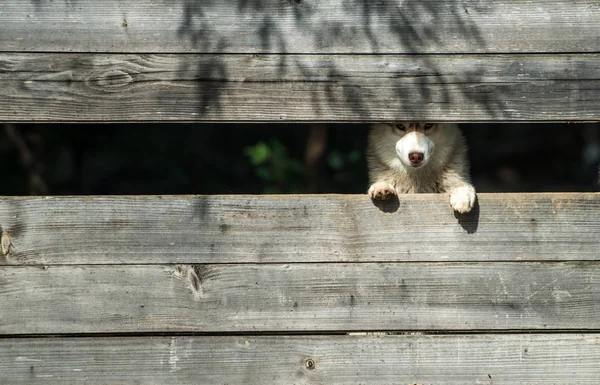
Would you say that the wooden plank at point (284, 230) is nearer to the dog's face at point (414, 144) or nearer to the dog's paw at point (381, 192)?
the dog's paw at point (381, 192)

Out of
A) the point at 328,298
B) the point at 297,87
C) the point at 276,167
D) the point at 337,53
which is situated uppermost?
the point at 276,167

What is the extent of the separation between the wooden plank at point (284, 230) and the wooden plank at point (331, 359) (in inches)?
13.0

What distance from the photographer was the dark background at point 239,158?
5.94m

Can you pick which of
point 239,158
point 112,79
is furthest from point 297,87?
point 239,158

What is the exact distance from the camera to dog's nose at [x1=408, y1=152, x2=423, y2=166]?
12.3 feet

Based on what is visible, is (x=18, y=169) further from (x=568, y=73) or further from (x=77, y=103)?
(x=568, y=73)

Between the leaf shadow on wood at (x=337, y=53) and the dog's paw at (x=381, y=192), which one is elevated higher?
the leaf shadow on wood at (x=337, y=53)

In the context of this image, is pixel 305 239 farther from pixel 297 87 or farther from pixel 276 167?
pixel 276 167

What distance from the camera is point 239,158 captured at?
7.66m

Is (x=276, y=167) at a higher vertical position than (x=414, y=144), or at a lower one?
higher

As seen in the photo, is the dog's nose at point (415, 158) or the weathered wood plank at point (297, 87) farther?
the dog's nose at point (415, 158)

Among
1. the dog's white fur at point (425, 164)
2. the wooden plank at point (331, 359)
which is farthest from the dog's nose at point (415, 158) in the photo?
the wooden plank at point (331, 359)

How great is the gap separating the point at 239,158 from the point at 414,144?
4.06 meters

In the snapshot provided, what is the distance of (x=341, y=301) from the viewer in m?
3.11
